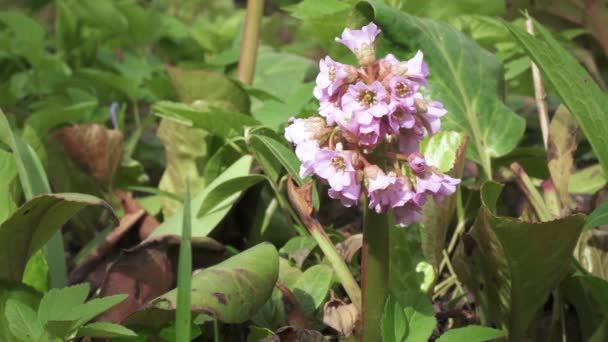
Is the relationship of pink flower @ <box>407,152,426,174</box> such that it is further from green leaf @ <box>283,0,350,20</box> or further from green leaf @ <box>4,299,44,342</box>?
green leaf @ <box>283,0,350,20</box>

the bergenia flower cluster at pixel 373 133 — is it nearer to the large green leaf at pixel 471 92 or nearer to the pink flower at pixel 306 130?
the pink flower at pixel 306 130

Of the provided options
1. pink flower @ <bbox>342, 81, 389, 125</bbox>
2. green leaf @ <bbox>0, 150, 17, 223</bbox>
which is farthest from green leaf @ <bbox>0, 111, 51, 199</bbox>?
pink flower @ <bbox>342, 81, 389, 125</bbox>

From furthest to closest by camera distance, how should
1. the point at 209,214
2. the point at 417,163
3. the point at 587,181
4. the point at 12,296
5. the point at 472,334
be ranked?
the point at 587,181 → the point at 209,214 → the point at 12,296 → the point at 472,334 → the point at 417,163

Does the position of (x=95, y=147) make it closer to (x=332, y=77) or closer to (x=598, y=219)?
(x=332, y=77)

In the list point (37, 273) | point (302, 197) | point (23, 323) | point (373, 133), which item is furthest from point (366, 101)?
point (37, 273)

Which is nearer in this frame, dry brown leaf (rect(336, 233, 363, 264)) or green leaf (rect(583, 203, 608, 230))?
green leaf (rect(583, 203, 608, 230))

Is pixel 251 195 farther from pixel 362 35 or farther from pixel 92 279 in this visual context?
pixel 362 35
